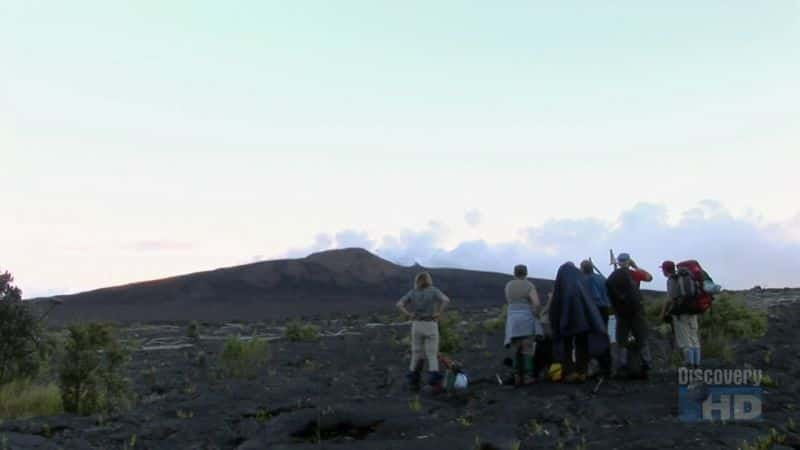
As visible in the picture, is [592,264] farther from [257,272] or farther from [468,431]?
[257,272]

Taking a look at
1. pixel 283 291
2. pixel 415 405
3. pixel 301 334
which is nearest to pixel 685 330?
pixel 415 405

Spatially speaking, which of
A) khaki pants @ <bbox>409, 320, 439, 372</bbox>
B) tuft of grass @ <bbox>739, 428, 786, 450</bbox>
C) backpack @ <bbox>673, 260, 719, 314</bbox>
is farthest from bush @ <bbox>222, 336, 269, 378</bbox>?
tuft of grass @ <bbox>739, 428, 786, 450</bbox>

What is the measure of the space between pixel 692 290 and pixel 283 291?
7067 cm

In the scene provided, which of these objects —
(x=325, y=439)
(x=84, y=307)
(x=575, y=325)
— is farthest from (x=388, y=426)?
(x=84, y=307)

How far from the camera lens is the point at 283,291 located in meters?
82.2

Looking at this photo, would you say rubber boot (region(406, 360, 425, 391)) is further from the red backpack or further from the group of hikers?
the red backpack

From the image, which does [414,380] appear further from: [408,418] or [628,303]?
[628,303]

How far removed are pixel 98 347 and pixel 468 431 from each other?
7752mm

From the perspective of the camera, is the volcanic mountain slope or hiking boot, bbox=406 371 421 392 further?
the volcanic mountain slope

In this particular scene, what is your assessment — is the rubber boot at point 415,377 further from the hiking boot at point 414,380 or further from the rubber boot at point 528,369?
the rubber boot at point 528,369

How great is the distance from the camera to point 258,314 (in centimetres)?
6825

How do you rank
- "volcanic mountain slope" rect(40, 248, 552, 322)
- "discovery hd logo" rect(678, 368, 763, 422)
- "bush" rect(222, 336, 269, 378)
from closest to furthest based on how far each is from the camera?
"discovery hd logo" rect(678, 368, 763, 422) → "bush" rect(222, 336, 269, 378) → "volcanic mountain slope" rect(40, 248, 552, 322)

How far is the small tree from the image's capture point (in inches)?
648

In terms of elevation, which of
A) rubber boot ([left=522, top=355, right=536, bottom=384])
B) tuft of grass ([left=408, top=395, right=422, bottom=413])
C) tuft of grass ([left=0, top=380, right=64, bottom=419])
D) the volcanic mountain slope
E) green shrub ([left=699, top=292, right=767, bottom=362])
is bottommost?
tuft of grass ([left=0, top=380, right=64, bottom=419])
